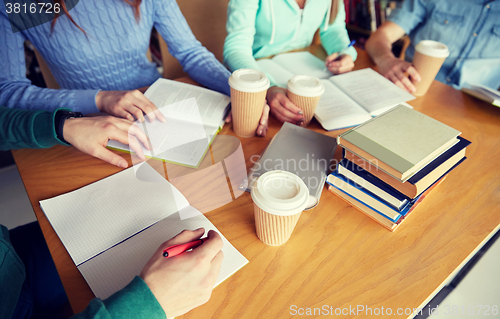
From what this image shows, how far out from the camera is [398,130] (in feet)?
2.05

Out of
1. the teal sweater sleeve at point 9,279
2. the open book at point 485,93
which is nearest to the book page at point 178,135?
the teal sweater sleeve at point 9,279

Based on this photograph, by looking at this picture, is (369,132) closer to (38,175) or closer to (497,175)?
(497,175)

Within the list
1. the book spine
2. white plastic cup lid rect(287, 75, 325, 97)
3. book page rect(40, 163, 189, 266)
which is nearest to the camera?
book page rect(40, 163, 189, 266)

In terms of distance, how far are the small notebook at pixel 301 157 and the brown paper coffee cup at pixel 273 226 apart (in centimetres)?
12

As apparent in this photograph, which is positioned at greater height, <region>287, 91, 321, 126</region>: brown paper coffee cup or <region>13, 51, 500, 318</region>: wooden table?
<region>287, 91, 321, 126</region>: brown paper coffee cup

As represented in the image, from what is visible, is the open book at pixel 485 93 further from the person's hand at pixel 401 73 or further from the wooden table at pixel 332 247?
the wooden table at pixel 332 247

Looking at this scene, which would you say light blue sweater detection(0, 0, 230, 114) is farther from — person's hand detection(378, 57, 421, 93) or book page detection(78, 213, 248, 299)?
person's hand detection(378, 57, 421, 93)

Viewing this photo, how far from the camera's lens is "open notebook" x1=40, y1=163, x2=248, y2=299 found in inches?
19.4

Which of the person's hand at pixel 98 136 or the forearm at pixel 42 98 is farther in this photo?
the forearm at pixel 42 98

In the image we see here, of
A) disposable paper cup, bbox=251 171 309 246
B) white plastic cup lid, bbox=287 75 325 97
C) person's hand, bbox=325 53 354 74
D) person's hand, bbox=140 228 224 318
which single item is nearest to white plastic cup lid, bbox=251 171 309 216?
disposable paper cup, bbox=251 171 309 246

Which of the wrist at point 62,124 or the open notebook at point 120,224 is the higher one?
the wrist at point 62,124

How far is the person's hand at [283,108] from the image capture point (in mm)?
811

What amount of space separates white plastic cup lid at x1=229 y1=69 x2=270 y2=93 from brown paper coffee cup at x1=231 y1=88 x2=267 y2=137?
0.01m

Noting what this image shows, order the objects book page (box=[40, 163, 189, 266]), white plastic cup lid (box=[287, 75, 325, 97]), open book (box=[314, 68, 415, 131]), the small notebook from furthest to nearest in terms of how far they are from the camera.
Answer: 1. open book (box=[314, 68, 415, 131])
2. white plastic cup lid (box=[287, 75, 325, 97])
3. the small notebook
4. book page (box=[40, 163, 189, 266])
